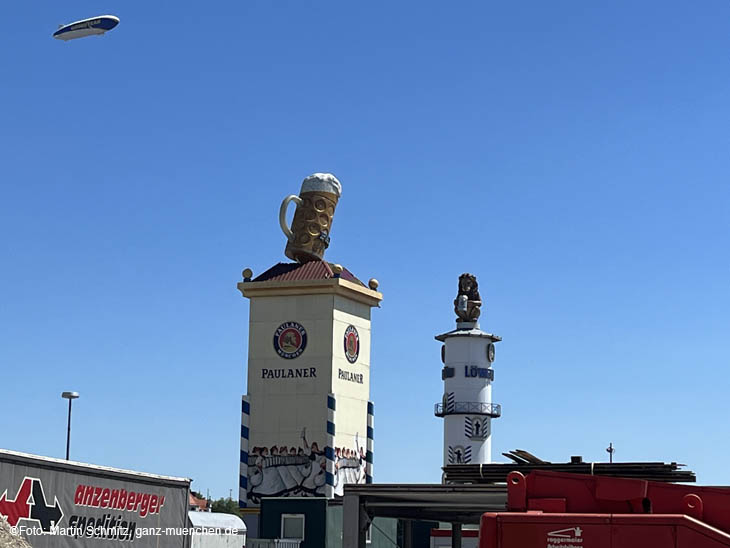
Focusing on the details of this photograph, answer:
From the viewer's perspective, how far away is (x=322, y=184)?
74.9 meters

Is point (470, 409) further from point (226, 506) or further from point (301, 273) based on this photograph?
point (226, 506)

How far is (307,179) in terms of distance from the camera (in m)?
75.4

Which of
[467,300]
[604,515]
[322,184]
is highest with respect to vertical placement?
[322,184]

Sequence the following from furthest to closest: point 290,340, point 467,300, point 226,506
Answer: point 226,506 → point 467,300 → point 290,340

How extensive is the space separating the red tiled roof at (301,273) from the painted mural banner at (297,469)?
373 inches

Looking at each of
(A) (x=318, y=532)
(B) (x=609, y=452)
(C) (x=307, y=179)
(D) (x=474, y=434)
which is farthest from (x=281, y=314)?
(B) (x=609, y=452)

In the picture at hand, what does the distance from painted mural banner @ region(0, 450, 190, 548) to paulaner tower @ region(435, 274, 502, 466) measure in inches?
2439

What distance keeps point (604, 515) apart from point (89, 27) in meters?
76.7

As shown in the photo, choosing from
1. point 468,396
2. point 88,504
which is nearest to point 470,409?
point 468,396

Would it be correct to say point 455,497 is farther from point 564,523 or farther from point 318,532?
point 318,532

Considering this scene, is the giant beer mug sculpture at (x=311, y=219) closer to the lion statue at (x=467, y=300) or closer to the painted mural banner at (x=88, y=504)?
the lion statue at (x=467, y=300)

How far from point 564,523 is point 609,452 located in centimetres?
8903

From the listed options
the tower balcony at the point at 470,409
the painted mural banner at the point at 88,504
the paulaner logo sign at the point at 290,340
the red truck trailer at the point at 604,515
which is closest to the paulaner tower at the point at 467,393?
the tower balcony at the point at 470,409

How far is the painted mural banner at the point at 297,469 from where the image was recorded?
69.6 meters
